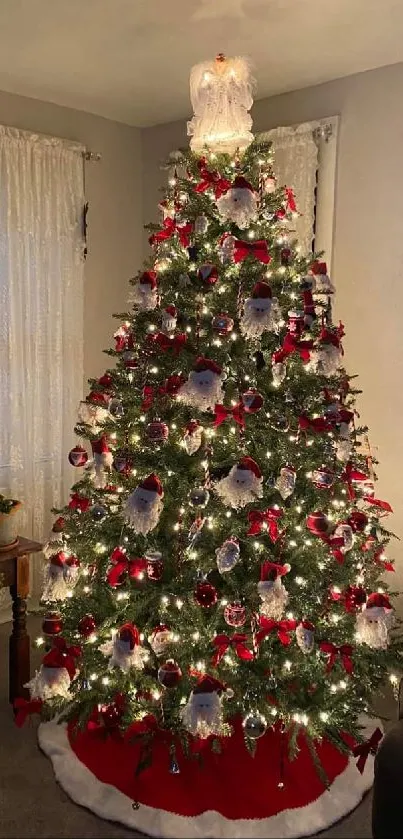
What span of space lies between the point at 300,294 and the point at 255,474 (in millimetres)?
654

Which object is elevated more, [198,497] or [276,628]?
[198,497]

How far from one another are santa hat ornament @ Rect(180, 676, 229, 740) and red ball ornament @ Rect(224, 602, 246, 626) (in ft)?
0.63

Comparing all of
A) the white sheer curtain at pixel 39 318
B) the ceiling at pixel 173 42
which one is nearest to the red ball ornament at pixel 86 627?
the white sheer curtain at pixel 39 318

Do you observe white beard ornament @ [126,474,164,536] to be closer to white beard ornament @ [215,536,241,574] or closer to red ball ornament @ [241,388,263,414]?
white beard ornament @ [215,536,241,574]

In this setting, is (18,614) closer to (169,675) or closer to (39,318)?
(169,675)

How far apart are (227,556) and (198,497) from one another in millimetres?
192

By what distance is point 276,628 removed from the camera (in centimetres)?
209

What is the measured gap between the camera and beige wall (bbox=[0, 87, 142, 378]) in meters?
3.51

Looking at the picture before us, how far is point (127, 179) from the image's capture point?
3.71 meters

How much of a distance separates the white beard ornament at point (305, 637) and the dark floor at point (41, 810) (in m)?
0.48

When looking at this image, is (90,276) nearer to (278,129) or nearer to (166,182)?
(166,182)

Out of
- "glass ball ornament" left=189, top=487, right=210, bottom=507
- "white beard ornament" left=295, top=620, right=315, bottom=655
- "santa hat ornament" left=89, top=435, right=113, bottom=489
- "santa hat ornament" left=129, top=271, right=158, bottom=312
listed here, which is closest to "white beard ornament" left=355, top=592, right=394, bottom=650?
"white beard ornament" left=295, top=620, right=315, bottom=655

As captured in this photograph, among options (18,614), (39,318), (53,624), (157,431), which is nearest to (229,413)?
(157,431)

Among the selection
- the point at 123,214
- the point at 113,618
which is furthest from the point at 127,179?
the point at 113,618
